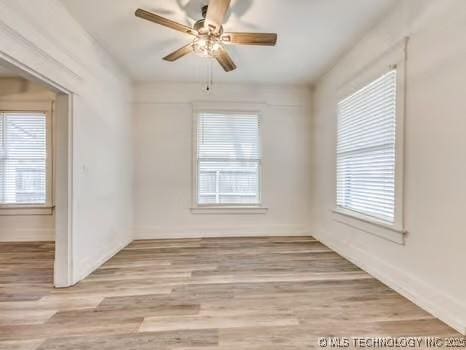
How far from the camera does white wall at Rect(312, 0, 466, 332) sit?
190cm

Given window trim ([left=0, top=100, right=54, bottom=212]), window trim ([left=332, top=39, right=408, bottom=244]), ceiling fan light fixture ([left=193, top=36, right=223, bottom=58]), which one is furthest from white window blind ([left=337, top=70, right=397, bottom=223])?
window trim ([left=0, top=100, right=54, bottom=212])

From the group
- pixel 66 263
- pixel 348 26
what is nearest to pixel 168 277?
pixel 66 263

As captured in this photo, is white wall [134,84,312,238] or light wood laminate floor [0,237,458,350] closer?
light wood laminate floor [0,237,458,350]

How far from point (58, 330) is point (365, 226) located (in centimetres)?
304

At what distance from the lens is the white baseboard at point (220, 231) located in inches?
181

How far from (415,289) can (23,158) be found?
555 cm

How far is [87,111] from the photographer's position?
9.91 ft

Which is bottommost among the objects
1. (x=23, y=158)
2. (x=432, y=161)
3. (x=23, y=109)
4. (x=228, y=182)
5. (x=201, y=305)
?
(x=201, y=305)

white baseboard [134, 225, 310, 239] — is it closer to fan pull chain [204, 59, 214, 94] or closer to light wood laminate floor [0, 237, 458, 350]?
light wood laminate floor [0, 237, 458, 350]

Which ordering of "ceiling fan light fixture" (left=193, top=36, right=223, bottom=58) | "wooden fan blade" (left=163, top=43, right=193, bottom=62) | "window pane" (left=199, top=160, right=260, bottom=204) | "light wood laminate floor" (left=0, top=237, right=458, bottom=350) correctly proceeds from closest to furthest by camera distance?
1. "light wood laminate floor" (left=0, top=237, right=458, bottom=350)
2. "ceiling fan light fixture" (left=193, top=36, right=223, bottom=58)
3. "wooden fan blade" (left=163, top=43, right=193, bottom=62)
4. "window pane" (left=199, top=160, right=260, bottom=204)

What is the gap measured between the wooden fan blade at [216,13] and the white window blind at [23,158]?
143 inches

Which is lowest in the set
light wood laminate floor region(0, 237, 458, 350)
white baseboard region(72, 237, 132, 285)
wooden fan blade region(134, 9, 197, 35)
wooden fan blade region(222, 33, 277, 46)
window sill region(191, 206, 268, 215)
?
light wood laminate floor region(0, 237, 458, 350)

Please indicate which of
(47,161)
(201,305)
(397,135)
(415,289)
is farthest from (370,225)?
(47,161)

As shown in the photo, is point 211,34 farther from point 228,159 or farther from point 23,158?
point 23,158
